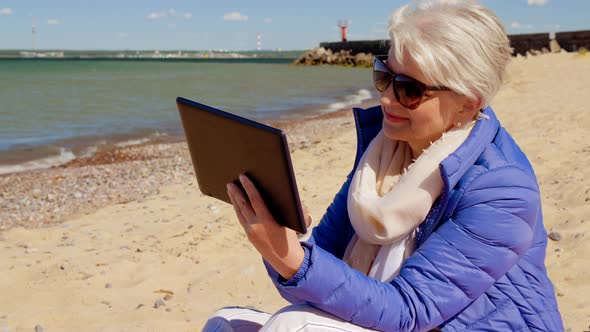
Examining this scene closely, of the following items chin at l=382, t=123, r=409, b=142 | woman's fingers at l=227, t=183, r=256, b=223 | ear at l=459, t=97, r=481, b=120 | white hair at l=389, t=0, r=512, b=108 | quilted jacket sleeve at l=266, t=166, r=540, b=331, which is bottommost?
quilted jacket sleeve at l=266, t=166, r=540, b=331

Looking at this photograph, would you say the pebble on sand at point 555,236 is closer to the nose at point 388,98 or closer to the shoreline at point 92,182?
the nose at point 388,98

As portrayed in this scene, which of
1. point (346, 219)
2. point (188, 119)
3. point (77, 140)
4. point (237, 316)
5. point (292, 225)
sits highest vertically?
point (188, 119)

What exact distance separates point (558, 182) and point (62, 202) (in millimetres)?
5463

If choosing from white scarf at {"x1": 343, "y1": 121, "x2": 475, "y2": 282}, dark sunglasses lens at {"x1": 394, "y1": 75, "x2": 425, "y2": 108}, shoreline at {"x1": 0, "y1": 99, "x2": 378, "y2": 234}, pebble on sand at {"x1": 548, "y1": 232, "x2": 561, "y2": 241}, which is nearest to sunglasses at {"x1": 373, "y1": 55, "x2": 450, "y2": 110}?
dark sunglasses lens at {"x1": 394, "y1": 75, "x2": 425, "y2": 108}

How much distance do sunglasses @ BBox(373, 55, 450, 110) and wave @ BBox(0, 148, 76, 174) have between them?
30.4 ft

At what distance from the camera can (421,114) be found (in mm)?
2119

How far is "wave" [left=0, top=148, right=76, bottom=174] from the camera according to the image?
1041 centimetres

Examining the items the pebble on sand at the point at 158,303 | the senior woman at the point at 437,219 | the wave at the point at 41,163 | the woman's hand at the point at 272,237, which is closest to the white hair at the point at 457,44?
the senior woman at the point at 437,219

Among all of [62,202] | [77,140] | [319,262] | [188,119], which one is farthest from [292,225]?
[77,140]

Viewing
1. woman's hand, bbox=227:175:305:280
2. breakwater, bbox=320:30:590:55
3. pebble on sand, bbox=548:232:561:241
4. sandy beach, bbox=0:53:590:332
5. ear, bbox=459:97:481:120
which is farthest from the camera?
breakwater, bbox=320:30:590:55

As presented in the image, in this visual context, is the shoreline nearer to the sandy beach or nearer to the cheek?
the sandy beach

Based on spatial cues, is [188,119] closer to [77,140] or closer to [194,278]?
[194,278]

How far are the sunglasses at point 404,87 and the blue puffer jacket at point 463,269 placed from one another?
203 mm

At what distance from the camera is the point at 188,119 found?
2078 mm
